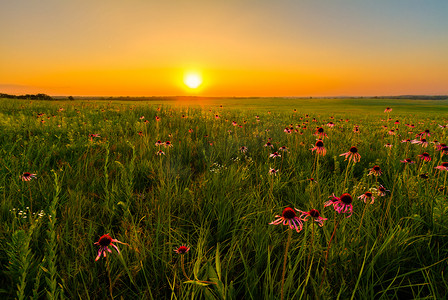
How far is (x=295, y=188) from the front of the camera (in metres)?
2.41

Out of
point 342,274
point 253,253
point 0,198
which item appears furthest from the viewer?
point 0,198

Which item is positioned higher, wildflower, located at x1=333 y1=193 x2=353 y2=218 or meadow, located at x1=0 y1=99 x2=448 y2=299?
wildflower, located at x1=333 y1=193 x2=353 y2=218

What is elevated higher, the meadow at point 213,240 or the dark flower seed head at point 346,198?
the dark flower seed head at point 346,198

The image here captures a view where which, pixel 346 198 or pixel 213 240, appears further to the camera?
pixel 213 240

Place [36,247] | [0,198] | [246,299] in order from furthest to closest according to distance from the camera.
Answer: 1. [0,198]
2. [36,247]
3. [246,299]

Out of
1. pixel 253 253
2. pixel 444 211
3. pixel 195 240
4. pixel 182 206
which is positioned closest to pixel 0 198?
pixel 182 206

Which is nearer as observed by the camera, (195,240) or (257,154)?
(195,240)

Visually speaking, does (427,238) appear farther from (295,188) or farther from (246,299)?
(246,299)

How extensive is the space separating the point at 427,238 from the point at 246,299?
1.29 m

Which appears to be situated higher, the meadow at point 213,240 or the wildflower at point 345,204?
the wildflower at point 345,204

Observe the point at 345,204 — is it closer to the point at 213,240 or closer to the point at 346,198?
the point at 346,198

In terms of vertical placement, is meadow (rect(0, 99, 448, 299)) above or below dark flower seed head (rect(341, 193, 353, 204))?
below

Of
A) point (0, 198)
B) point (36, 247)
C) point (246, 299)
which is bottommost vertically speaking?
point (246, 299)

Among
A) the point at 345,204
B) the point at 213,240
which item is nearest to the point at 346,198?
the point at 345,204
